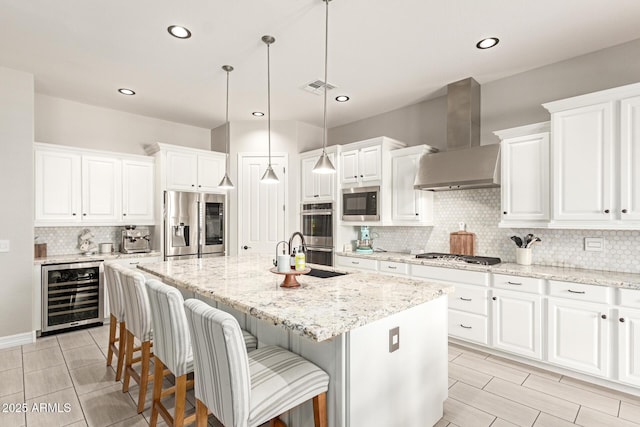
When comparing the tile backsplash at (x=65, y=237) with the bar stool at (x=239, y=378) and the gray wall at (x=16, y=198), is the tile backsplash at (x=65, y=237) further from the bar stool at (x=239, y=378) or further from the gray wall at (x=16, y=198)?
the bar stool at (x=239, y=378)

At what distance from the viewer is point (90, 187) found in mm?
4176

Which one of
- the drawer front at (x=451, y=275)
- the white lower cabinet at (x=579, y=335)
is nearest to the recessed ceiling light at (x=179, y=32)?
the drawer front at (x=451, y=275)

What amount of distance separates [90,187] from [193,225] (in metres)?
1.33

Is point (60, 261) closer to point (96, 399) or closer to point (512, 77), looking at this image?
point (96, 399)

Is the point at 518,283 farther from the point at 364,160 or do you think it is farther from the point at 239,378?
the point at 239,378

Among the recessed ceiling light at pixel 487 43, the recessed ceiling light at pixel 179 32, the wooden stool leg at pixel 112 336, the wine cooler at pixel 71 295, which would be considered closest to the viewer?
the recessed ceiling light at pixel 179 32

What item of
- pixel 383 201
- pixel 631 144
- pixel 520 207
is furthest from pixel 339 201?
pixel 631 144

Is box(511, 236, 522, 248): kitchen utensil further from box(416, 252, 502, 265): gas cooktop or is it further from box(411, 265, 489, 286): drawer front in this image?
box(411, 265, 489, 286): drawer front

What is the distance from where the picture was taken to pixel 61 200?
3.95 meters

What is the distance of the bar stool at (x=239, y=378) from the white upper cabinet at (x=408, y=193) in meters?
2.79

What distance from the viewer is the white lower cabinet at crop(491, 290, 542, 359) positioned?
287 cm

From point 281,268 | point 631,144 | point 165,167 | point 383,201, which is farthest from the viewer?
point 165,167

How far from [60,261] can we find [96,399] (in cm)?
201

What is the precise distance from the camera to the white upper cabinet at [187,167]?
4.59m
